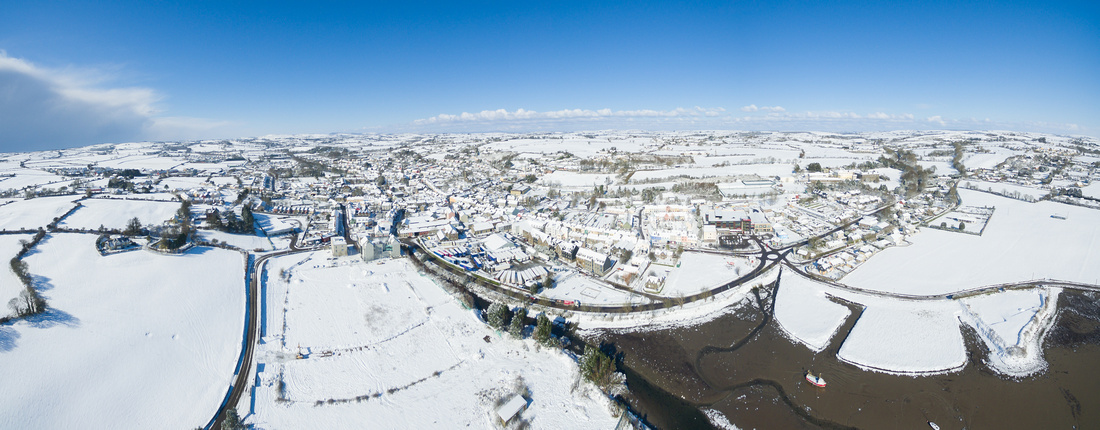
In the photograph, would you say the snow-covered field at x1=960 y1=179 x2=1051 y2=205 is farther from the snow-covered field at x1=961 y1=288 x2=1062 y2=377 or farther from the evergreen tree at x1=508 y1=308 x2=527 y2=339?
the evergreen tree at x1=508 y1=308 x2=527 y2=339

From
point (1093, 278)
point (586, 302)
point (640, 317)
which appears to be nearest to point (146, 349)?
point (586, 302)

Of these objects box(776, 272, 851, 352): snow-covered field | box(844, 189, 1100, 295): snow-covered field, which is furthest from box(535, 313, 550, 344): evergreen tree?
box(844, 189, 1100, 295): snow-covered field

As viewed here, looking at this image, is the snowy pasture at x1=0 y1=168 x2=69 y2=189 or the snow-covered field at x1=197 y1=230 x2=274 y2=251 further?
the snowy pasture at x1=0 y1=168 x2=69 y2=189

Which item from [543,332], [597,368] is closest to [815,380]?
[597,368]

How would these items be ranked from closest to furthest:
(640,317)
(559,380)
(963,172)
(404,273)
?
(559,380) < (640,317) < (404,273) < (963,172)

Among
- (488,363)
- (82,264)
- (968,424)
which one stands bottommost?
(968,424)

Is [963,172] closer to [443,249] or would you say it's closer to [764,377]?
[764,377]

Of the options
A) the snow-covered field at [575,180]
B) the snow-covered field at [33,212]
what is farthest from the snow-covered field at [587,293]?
the snow-covered field at [33,212]
